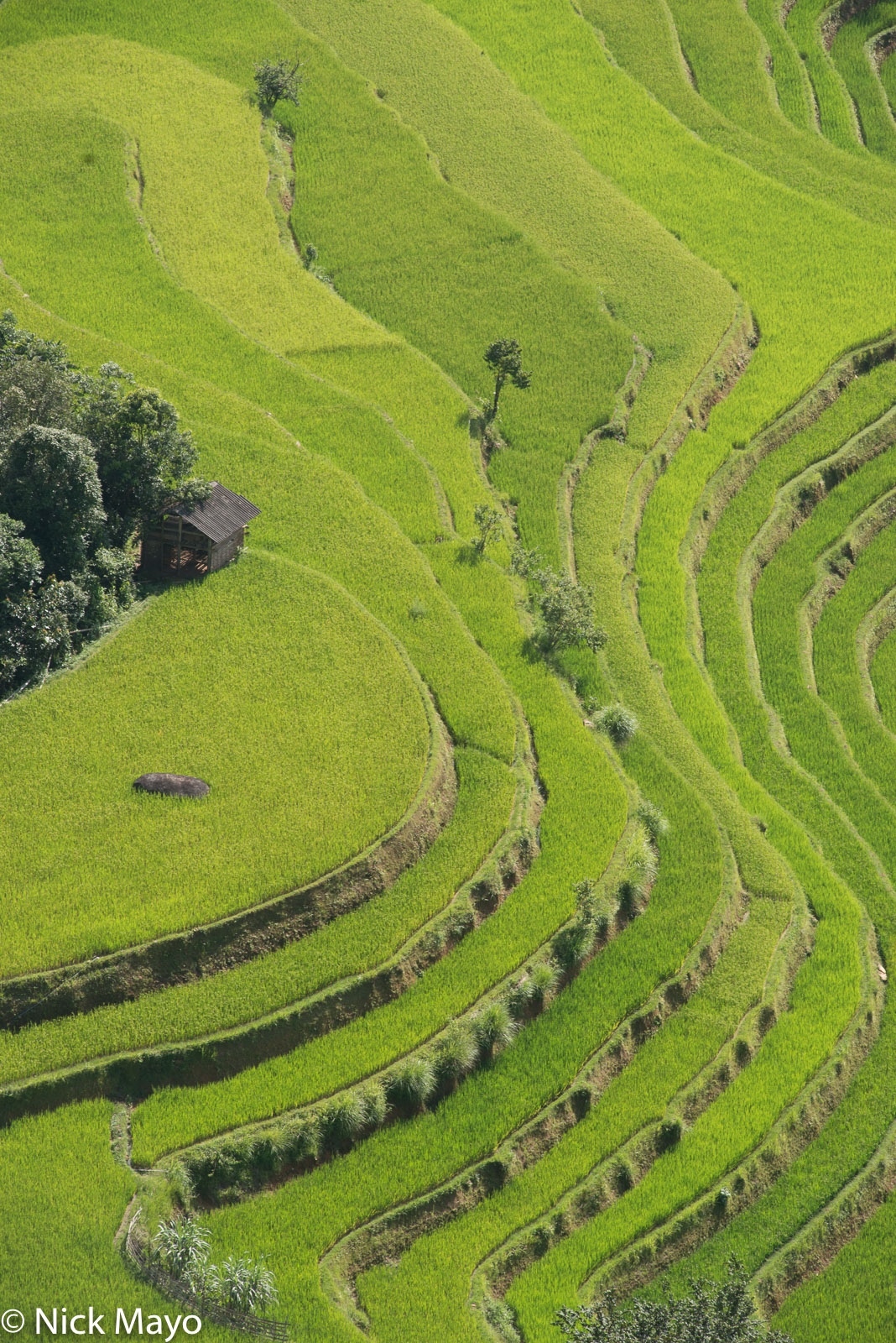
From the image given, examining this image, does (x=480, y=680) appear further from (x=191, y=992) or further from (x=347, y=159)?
(x=347, y=159)

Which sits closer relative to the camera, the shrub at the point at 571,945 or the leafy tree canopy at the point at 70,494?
the shrub at the point at 571,945

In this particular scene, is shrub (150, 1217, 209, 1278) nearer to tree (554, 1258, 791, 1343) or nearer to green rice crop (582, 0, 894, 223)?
tree (554, 1258, 791, 1343)

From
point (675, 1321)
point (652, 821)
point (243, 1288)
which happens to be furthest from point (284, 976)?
point (652, 821)

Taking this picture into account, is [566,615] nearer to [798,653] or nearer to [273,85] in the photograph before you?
[798,653]

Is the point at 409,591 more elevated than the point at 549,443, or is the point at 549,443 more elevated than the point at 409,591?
the point at 549,443

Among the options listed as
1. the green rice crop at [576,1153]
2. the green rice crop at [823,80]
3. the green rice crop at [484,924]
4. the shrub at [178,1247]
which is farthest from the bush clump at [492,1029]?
the green rice crop at [823,80]

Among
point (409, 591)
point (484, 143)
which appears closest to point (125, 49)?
point (484, 143)

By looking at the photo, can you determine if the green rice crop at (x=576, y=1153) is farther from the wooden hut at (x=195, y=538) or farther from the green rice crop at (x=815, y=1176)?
the wooden hut at (x=195, y=538)
